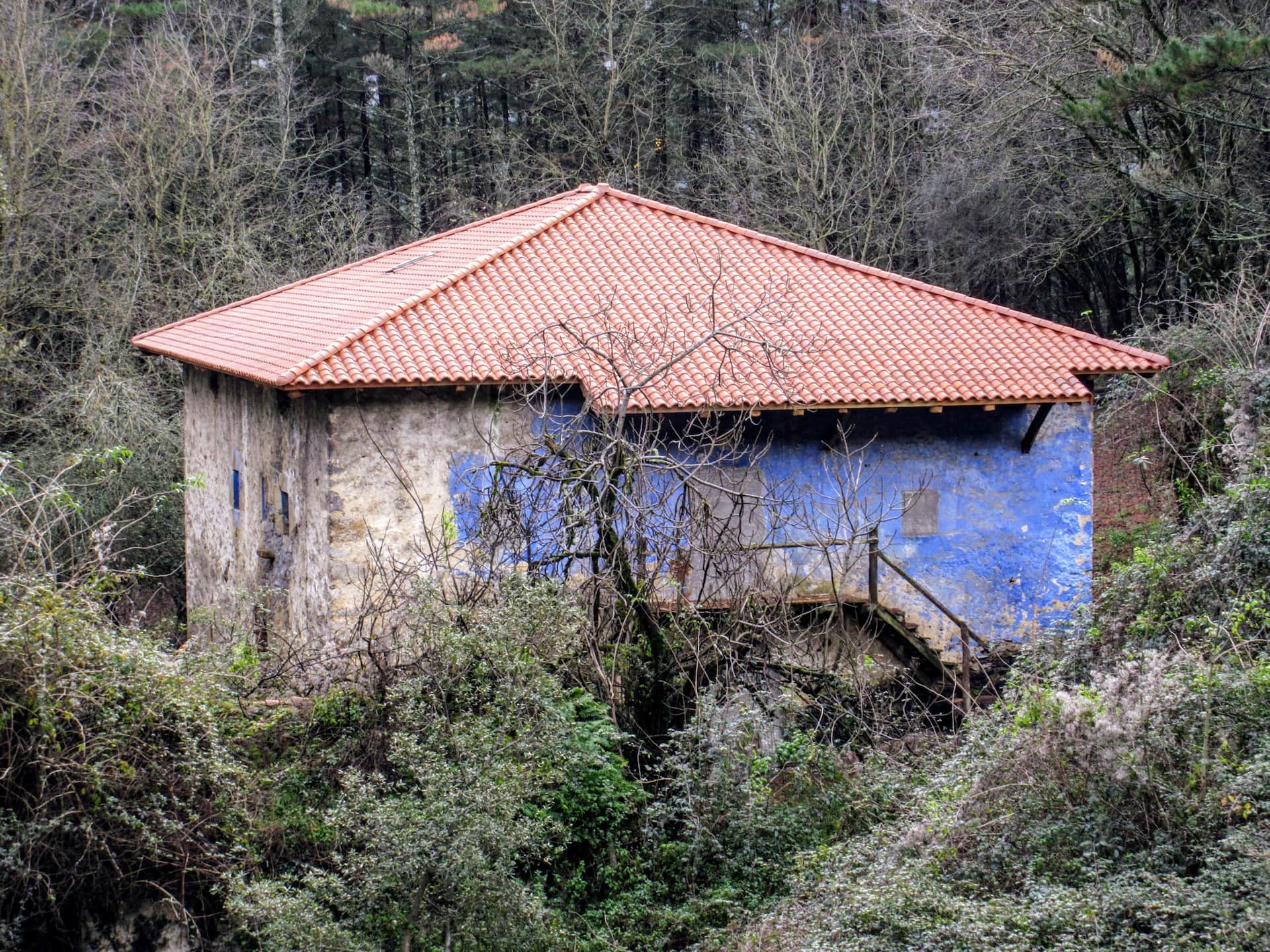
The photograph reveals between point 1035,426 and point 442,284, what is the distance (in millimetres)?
6957

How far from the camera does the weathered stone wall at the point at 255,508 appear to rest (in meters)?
12.6

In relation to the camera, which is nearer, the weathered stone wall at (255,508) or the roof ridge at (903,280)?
the weathered stone wall at (255,508)

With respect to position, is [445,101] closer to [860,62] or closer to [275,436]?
[860,62]

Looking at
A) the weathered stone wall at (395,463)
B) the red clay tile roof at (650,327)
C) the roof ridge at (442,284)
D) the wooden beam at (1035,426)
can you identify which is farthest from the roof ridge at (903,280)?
the weathered stone wall at (395,463)

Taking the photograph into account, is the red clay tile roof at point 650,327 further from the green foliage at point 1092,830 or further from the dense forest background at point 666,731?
the green foliage at point 1092,830

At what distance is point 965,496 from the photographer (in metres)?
13.7

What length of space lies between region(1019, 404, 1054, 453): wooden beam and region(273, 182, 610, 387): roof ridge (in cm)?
653

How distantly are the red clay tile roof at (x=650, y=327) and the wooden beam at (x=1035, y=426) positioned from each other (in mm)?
265

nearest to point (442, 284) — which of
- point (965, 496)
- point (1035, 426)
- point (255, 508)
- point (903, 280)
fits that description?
point (255, 508)

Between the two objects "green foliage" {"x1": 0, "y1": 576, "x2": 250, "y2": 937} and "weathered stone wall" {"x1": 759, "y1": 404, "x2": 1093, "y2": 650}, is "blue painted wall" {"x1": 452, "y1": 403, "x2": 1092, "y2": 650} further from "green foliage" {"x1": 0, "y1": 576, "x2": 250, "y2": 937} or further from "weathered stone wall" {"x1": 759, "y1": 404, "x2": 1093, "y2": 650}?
"green foliage" {"x1": 0, "y1": 576, "x2": 250, "y2": 937}

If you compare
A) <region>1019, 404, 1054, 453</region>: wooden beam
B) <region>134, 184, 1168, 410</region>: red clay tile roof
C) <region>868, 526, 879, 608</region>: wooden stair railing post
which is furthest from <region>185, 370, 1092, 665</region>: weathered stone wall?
<region>134, 184, 1168, 410</region>: red clay tile roof

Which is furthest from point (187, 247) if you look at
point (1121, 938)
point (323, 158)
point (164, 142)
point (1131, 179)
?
point (1121, 938)

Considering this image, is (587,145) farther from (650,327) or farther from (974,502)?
(974,502)

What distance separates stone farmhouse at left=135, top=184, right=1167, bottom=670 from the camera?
1248cm
